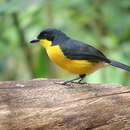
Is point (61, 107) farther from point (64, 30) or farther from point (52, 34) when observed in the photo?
point (64, 30)

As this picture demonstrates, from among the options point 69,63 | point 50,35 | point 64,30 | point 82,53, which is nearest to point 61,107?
point 69,63

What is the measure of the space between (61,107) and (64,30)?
7.78 feet

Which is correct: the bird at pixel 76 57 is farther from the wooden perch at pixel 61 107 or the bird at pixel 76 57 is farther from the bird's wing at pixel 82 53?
the wooden perch at pixel 61 107

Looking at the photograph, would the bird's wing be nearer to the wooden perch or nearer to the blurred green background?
the wooden perch

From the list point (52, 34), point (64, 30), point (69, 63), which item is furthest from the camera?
point (64, 30)

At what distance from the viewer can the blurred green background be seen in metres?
5.56

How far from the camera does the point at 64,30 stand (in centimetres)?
571

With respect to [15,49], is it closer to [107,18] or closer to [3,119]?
[107,18]

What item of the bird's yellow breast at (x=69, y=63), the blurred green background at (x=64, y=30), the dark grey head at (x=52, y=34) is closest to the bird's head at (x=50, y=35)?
the dark grey head at (x=52, y=34)

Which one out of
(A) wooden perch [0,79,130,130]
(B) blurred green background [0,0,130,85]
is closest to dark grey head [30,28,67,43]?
(A) wooden perch [0,79,130,130]

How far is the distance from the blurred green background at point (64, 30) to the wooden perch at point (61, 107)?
4.99 ft

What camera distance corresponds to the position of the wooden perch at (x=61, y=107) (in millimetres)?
3287

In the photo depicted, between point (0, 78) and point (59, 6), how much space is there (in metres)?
1.44

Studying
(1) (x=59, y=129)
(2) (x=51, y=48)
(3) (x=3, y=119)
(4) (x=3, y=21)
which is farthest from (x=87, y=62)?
(4) (x=3, y=21)
